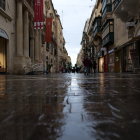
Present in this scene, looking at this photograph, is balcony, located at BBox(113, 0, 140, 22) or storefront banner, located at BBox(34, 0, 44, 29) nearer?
balcony, located at BBox(113, 0, 140, 22)

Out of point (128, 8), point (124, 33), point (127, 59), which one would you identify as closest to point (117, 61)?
point (127, 59)

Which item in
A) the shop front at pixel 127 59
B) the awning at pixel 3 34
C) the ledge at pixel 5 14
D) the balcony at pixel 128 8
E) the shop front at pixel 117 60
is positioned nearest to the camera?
the balcony at pixel 128 8

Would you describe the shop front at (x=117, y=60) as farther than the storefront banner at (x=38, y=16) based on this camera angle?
Yes

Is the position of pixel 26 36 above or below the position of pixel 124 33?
below

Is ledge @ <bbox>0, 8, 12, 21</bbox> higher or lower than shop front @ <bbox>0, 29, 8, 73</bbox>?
higher

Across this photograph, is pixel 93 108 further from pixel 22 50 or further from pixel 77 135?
pixel 22 50

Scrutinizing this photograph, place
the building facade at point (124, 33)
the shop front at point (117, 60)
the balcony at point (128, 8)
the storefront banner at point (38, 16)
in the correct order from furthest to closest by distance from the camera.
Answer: the shop front at point (117, 60) < the storefront banner at point (38, 16) < the building facade at point (124, 33) < the balcony at point (128, 8)

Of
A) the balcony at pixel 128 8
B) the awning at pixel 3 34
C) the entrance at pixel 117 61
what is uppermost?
the balcony at pixel 128 8

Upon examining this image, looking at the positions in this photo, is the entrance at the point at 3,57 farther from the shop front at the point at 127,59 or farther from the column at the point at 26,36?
the shop front at the point at 127,59

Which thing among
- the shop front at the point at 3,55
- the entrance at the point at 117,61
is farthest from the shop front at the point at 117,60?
the shop front at the point at 3,55

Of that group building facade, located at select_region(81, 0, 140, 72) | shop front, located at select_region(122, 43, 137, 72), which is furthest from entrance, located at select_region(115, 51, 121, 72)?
shop front, located at select_region(122, 43, 137, 72)

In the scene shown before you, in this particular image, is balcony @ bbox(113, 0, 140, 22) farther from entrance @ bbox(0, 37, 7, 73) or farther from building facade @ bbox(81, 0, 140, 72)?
entrance @ bbox(0, 37, 7, 73)

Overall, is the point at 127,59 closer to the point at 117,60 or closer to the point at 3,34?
the point at 117,60

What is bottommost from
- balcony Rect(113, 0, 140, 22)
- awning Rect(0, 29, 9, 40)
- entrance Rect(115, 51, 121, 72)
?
entrance Rect(115, 51, 121, 72)
